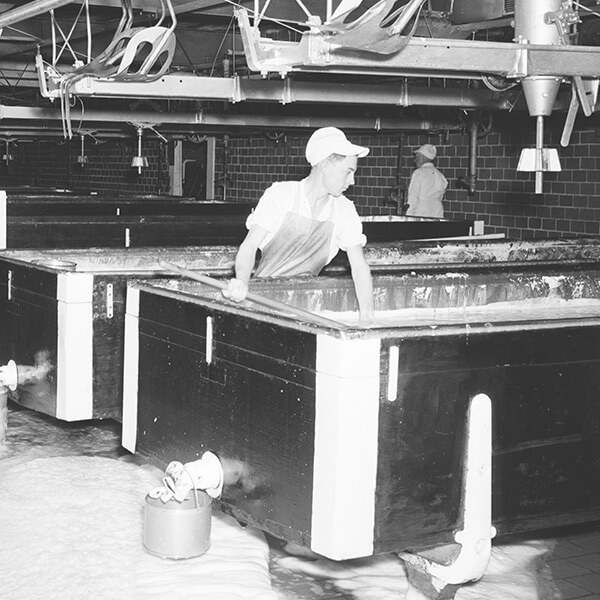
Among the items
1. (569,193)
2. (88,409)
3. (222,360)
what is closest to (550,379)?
(222,360)

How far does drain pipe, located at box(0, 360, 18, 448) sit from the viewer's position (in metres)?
4.80

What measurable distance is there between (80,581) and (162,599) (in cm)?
32

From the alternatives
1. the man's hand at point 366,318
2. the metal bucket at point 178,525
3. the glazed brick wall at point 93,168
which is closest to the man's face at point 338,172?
the man's hand at point 366,318

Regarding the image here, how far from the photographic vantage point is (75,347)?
14.6 feet

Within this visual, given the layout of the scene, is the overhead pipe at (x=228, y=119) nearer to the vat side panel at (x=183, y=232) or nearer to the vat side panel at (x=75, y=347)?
the vat side panel at (x=183, y=232)

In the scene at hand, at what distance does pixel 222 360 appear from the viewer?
3.32 metres

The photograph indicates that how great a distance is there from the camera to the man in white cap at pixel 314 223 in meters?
4.04

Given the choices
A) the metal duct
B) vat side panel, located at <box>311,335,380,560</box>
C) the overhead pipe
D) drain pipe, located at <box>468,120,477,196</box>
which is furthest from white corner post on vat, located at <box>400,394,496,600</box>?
drain pipe, located at <box>468,120,477,196</box>

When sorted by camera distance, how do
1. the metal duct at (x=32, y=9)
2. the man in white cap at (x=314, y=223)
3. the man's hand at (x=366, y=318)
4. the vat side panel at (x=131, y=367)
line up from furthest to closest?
1. the man's hand at (x=366, y=318)
2. the man in white cap at (x=314, y=223)
3. the vat side panel at (x=131, y=367)
4. the metal duct at (x=32, y=9)

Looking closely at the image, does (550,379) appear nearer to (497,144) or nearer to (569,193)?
(569,193)

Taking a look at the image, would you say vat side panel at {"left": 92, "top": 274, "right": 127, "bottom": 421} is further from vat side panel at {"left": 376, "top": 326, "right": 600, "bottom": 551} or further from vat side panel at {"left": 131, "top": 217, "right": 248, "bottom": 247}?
vat side panel at {"left": 131, "top": 217, "right": 248, "bottom": 247}

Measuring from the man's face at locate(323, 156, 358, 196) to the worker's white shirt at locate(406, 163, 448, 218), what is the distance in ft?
18.4

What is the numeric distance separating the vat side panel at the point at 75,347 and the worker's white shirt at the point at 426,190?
5589 millimetres

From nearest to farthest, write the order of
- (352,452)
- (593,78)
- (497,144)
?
1. (352,452)
2. (593,78)
3. (497,144)
